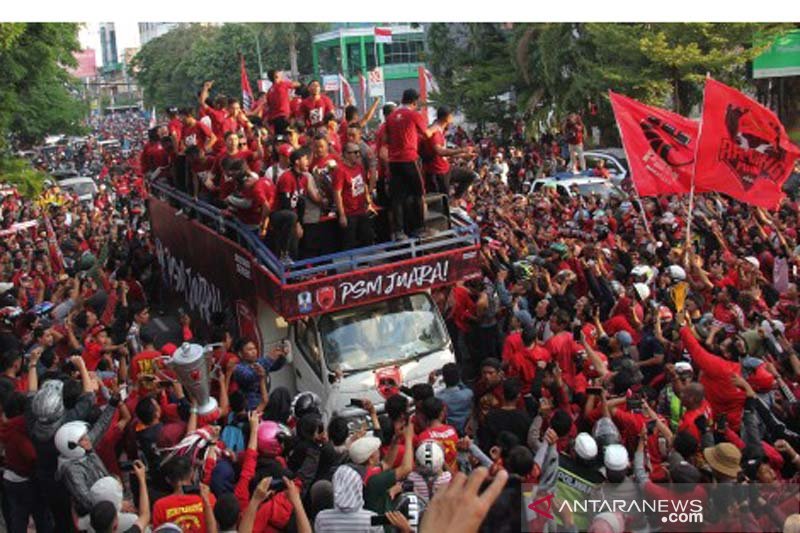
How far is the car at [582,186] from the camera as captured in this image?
20812 millimetres

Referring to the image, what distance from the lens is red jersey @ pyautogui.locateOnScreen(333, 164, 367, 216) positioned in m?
10.6

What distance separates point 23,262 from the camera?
1634 centimetres

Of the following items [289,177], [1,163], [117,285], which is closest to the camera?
[289,177]

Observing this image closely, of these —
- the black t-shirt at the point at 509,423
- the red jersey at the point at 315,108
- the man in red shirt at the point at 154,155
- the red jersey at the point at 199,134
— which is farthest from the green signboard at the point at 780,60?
the black t-shirt at the point at 509,423

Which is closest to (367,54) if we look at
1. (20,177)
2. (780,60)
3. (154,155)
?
(780,60)

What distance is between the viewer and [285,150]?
1099 centimetres

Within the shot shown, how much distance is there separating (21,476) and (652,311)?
585 centimetres

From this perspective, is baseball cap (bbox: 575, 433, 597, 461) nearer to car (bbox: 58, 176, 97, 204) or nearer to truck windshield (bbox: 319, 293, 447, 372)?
truck windshield (bbox: 319, 293, 447, 372)

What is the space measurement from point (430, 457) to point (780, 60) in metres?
26.5

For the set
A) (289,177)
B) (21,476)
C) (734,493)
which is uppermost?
(289,177)

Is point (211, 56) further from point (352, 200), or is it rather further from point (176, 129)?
point (352, 200)

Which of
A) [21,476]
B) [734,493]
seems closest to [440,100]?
[21,476]

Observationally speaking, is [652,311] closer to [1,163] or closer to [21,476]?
[21,476]

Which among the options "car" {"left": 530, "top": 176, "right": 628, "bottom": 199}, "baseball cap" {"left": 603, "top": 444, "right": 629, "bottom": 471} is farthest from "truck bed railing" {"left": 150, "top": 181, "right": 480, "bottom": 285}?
"car" {"left": 530, "top": 176, "right": 628, "bottom": 199}
